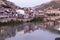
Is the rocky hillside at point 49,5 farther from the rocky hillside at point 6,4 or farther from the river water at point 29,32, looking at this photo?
the rocky hillside at point 6,4

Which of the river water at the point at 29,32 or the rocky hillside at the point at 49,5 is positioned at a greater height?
the rocky hillside at the point at 49,5

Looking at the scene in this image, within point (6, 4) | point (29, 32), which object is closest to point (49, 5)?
point (29, 32)

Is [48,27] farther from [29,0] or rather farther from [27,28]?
[29,0]

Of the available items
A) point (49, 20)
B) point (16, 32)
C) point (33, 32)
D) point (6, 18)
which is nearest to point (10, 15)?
point (6, 18)

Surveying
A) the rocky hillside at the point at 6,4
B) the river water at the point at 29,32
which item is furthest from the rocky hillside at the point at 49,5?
the rocky hillside at the point at 6,4

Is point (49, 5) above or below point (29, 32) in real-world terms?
above

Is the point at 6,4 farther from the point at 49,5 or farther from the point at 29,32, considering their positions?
the point at 49,5

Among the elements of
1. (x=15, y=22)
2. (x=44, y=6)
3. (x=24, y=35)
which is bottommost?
(x=24, y=35)

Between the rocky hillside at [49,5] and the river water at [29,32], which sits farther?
the rocky hillside at [49,5]

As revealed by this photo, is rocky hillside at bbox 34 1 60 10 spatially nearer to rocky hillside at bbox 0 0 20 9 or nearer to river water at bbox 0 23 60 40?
river water at bbox 0 23 60 40
